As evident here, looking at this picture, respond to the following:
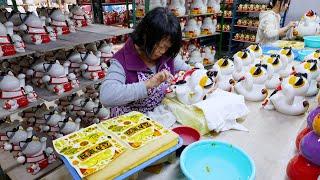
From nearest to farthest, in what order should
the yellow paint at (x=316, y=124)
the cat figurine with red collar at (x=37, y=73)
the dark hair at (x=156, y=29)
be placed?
the yellow paint at (x=316, y=124), the dark hair at (x=156, y=29), the cat figurine with red collar at (x=37, y=73)

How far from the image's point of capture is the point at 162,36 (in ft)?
3.59

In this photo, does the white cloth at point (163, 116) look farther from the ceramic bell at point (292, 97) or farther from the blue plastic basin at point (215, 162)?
the ceramic bell at point (292, 97)

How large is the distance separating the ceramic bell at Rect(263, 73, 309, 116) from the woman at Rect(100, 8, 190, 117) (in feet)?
1.76

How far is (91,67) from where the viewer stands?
2.21 meters

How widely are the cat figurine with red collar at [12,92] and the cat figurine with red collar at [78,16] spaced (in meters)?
0.88

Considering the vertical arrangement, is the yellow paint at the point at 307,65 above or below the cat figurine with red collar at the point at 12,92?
above

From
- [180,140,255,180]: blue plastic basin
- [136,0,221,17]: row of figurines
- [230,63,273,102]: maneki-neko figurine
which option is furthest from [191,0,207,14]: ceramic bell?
[180,140,255,180]: blue plastic basin

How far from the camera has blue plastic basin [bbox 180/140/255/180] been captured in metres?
0.78

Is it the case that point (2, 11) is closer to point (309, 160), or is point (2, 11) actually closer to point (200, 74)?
point (200, 74)

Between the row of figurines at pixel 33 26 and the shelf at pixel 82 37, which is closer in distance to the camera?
the row of figurines at pixel 33 26

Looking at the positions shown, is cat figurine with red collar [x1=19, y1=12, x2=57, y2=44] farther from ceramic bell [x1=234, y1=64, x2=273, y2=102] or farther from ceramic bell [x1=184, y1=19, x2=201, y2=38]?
ceramic bell [x1=184, y1=19, x2=201, y2=38]

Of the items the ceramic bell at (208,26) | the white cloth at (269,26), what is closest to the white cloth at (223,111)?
the white cloth at (269,26)

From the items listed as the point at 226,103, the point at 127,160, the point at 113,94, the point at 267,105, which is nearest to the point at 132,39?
the point at 113,94

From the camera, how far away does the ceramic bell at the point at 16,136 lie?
186 cm
